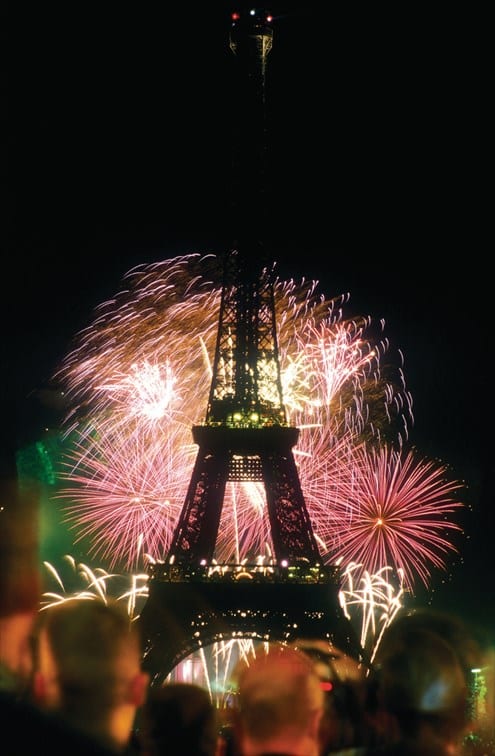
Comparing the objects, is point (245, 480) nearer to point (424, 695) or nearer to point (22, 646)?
point (22, 646)

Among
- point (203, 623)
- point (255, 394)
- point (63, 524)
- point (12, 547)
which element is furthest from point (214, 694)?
point (12, 547)

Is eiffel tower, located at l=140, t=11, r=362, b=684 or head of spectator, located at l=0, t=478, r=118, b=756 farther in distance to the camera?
eiffel tower, located at l=140, t=11, r=362, b=684

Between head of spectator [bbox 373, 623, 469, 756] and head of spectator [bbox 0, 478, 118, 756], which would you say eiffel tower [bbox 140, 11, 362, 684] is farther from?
head of spectator [bbox 373, 623, 469, 756]

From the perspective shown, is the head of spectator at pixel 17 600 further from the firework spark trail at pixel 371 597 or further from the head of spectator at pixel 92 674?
the firework spark trail at pixel 371 597

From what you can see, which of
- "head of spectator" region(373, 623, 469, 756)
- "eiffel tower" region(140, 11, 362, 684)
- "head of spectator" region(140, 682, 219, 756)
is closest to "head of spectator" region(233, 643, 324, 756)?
"head of spectator" region(140, 682, 219, 756)

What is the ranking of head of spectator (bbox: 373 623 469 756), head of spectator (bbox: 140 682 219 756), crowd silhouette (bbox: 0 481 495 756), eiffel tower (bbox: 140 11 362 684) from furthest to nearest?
eiffel tower (bbox: 140 11 362 684)
head of spectator (bbox: 373 623 469 756)
head of spectator (bbox: 140 682 219 756)
crowd silhouette (bbox: 0 481 495 756)

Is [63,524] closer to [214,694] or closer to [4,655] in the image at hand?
[214,694]

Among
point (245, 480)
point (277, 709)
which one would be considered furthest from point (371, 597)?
point (277, 709)
